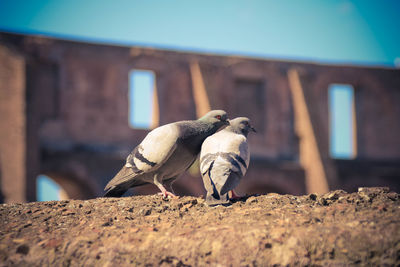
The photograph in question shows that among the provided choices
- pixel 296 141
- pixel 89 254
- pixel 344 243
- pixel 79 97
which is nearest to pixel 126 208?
pixel 89 254

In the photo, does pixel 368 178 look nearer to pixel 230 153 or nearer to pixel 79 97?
pixel 79 97

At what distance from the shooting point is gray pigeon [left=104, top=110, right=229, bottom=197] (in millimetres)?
5488

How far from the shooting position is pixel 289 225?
14.3 ft

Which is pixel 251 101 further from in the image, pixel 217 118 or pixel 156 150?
pixel 156 150

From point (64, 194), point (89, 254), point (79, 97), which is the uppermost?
point (79, 97)

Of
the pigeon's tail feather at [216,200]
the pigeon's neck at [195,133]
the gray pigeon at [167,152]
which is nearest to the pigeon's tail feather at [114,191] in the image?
the gray pigeon at [167,152]

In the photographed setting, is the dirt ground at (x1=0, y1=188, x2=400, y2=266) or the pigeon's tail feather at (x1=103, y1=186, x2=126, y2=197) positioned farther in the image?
the pigeon's tail feather at (x1=103, y1=186, x2=126, y2=197)

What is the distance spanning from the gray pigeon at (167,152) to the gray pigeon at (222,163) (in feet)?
0.77

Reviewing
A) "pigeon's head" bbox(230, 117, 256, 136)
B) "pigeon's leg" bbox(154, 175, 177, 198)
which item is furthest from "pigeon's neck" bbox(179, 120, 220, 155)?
"pigeon's leg" bbox(154, 175, 177, 198)

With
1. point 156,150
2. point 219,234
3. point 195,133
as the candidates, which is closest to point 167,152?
point 156,150

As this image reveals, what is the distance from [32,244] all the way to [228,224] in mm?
1844

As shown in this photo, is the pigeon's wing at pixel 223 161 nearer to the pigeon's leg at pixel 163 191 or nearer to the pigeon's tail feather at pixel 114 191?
the pigeon's leg at pixel 163 191

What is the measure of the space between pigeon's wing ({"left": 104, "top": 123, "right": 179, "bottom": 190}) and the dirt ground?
A: 0.53m

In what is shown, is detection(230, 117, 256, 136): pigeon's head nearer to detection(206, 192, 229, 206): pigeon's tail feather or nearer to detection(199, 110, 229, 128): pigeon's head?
detection(199, 110, 229, 128): pigeon's head
